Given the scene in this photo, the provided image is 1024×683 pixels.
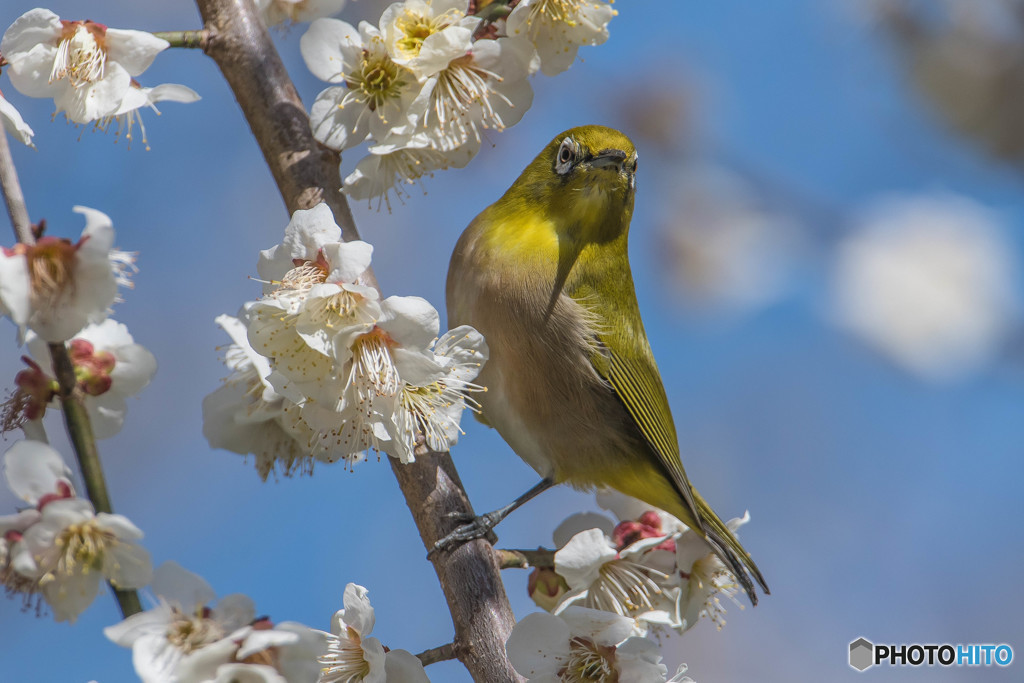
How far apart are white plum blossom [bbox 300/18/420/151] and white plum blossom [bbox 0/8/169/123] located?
0.38m

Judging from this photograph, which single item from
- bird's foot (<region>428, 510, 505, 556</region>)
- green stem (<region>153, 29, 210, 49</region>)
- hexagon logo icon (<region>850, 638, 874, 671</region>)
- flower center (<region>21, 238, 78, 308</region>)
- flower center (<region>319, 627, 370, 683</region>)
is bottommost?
flower center (<region>319, 627, 370, 683</region>)

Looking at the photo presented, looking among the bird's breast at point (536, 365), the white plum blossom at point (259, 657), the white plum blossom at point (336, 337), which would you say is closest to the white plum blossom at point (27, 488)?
the white plum blossom at point (259, 657)

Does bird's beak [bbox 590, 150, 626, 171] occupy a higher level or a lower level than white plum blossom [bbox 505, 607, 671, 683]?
higher

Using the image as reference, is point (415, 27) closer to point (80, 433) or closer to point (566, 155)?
point (566, 155)

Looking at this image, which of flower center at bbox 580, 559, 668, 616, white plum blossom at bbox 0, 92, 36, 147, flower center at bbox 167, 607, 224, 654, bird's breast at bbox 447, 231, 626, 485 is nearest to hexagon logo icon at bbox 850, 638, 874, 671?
bird's breast at bbox 447, 231, 626, 485

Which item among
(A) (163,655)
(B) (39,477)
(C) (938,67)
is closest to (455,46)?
(B) (39,477)

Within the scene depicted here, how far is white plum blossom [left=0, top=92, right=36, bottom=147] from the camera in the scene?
168 cm

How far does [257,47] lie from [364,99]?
0.29 meters

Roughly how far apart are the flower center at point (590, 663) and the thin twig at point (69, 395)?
1104 millimetres

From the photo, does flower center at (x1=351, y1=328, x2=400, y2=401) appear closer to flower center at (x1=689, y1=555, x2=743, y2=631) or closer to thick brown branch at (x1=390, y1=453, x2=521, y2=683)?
thick brown branch at (x1=390, y1=453, x2=521, y2=683)

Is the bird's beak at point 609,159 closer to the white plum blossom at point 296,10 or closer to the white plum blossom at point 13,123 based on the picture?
the white plum blossom at point 296,10

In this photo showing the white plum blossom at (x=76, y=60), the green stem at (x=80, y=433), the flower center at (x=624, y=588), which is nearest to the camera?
the green stem at (x=80, y=433)

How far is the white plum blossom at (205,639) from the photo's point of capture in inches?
54.9

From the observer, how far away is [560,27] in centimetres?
233
